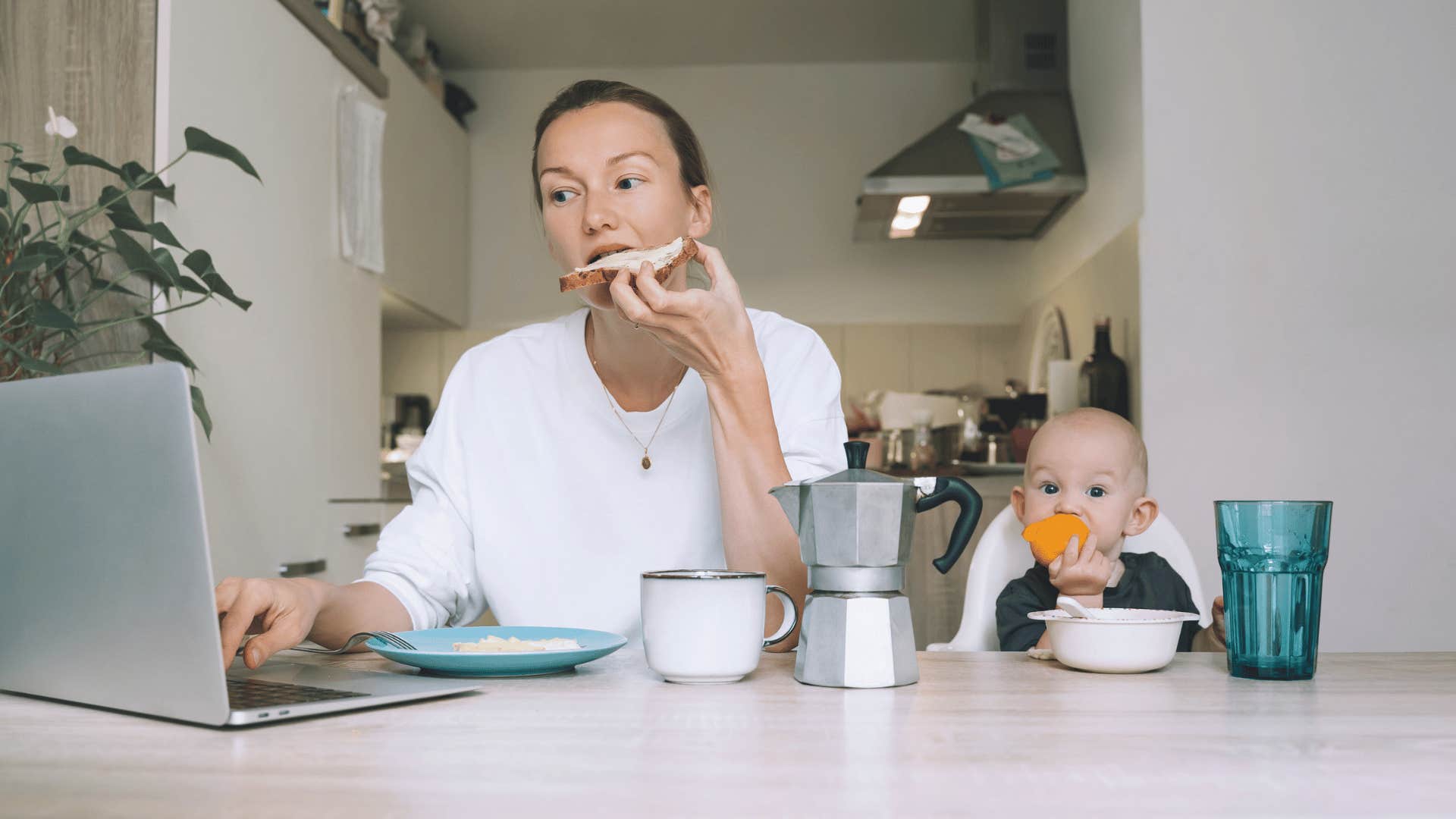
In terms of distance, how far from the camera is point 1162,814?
50cm

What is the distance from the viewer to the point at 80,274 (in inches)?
71.6

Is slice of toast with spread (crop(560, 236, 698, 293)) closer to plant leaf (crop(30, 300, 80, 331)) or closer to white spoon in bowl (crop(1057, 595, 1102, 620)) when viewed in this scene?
white spoon in bowl (crop(1057, 595, 1102, 620))

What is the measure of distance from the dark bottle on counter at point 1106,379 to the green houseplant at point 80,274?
1912mm

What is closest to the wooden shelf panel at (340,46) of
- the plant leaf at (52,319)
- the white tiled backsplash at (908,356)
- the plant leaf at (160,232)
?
the plant leaf at (160,232)

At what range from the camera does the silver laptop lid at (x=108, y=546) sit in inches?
23.9

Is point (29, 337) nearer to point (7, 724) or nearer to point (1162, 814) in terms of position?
point (7, 724)

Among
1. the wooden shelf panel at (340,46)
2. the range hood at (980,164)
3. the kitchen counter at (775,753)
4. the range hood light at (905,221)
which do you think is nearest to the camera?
the kitchen counter at (775,753)

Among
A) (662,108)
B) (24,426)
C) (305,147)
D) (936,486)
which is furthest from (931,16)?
(24,426)

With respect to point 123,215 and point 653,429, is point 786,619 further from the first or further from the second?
point 123,215

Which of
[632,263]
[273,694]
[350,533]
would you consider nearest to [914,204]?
[350,533]

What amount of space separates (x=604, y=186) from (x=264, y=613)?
0.61 m

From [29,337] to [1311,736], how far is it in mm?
1655

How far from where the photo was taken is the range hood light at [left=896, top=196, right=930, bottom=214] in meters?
3.55

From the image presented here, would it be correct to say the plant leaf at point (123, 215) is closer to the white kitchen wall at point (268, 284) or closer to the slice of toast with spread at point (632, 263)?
the white kitchen wall at point (268, 284)
